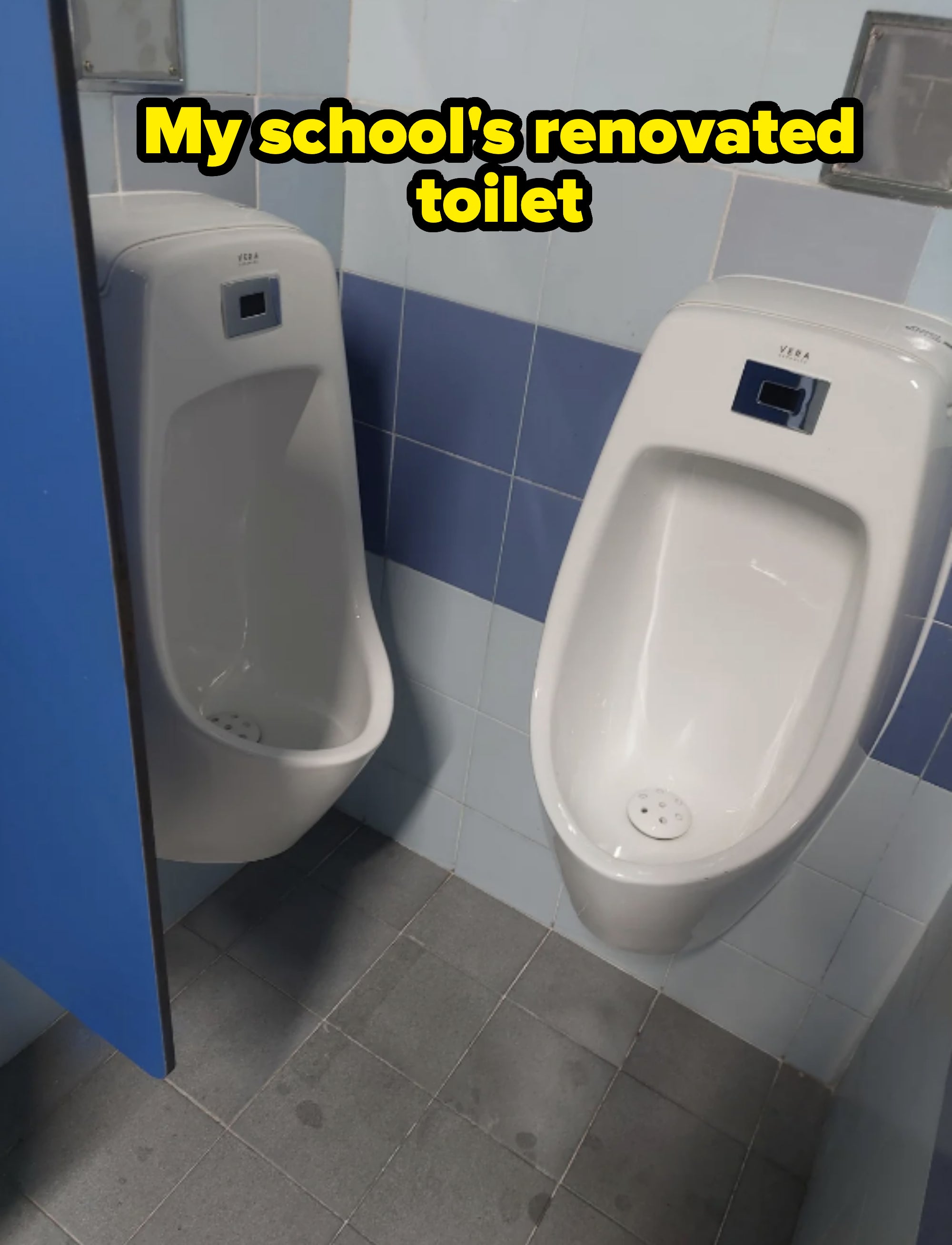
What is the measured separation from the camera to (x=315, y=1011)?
56.8 inches

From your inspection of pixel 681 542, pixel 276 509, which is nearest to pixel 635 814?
pixel 681 542

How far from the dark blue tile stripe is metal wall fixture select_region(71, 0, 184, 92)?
38 cm

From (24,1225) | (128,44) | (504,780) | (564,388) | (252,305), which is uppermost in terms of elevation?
(128,44)

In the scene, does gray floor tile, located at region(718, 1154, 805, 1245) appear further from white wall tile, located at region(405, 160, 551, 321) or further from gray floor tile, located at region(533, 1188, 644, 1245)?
white wall tile, located at region(405, 160, 551, 321)

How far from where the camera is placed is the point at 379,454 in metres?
1.42

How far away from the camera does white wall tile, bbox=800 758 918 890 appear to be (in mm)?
1177

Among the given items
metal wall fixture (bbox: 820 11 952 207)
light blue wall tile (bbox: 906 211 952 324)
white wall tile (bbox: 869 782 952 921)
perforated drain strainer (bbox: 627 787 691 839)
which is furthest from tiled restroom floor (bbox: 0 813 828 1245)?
metal wall fixture (bbox: 820 11 952 207)

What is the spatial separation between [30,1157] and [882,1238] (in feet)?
3.39

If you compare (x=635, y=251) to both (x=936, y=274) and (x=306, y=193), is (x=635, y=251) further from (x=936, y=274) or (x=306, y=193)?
(x=306, y=193)

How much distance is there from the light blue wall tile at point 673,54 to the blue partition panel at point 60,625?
761mm

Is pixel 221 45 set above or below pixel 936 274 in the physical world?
above

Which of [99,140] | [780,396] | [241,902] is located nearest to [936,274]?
[780,396]

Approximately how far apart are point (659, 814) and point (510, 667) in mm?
410

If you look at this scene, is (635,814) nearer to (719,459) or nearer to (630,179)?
(719,459)
